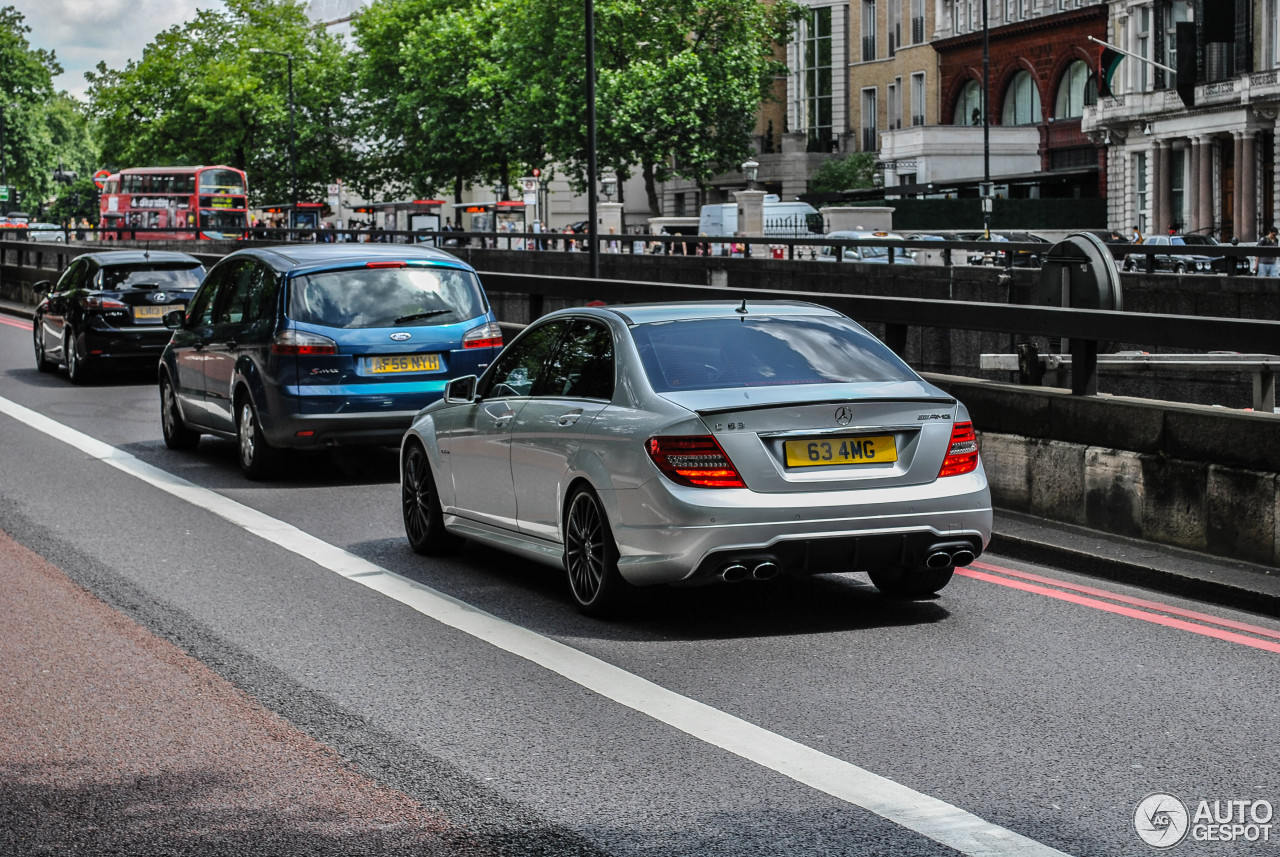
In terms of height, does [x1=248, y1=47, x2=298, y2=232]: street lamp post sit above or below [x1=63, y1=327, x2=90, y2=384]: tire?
above

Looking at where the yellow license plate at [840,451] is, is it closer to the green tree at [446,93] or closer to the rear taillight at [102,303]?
the rear taillight at [102,303]

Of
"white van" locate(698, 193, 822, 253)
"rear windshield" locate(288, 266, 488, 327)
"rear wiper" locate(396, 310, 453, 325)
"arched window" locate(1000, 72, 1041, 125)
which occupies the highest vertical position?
"arched window" locate(1000, 72, 1041, 125)

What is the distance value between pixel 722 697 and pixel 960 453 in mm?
1897

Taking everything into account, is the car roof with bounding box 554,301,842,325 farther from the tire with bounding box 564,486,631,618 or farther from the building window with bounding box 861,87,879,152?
the building window with bounding box 861,87,879,152

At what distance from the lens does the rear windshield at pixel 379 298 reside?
42.8 ft

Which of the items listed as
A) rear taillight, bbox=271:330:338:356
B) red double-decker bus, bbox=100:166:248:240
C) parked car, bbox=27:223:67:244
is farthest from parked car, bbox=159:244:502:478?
red double-decker bus, bbox=100:166:248:240

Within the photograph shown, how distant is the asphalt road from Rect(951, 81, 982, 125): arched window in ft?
221

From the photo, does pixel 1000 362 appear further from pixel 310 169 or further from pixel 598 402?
pixel 310 169

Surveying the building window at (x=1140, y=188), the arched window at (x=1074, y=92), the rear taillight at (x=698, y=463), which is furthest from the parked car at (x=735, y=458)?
the arched window at (x=1074, y=92)

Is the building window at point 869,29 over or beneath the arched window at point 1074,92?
over

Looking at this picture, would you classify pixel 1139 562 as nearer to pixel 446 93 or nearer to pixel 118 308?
pixel 118 308

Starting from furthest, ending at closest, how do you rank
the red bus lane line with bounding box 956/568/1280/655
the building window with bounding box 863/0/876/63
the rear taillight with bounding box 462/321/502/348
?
the building window with bounding box 863/0/876/63 → the rear taillight with bounding box 462/321/502/348 → the red bus lane line with bounding box 956/568/1280/655

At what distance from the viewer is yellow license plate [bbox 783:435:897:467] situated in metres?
7.49

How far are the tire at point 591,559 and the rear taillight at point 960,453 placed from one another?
1419 mm
